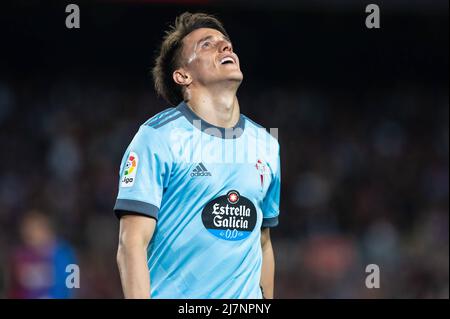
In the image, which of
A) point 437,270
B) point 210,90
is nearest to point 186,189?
point 210,90

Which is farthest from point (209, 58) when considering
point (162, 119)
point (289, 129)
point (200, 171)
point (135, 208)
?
point (289, 129)

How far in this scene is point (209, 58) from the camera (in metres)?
4.03

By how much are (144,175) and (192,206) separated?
0.92ft

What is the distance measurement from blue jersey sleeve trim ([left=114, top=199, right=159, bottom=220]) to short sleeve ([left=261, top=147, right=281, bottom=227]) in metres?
0.75

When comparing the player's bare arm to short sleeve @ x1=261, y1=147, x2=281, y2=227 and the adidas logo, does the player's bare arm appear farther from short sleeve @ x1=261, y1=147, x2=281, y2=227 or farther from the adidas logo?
short sleeve @ x1=261, y1=147, x2=281, y2=227

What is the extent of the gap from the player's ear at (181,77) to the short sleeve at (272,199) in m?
0.60

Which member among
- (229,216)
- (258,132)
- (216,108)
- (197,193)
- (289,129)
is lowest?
(229,216)

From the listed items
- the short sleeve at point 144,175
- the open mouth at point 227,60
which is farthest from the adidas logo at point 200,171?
the open mouth at point 227,60

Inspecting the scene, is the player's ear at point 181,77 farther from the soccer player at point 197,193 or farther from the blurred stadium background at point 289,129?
the blurred stadium background at point 289,129

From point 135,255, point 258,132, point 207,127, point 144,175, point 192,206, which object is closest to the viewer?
point 135,255

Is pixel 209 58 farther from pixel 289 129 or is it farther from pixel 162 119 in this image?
pixel 289 129

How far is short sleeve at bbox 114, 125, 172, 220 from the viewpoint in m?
3.59

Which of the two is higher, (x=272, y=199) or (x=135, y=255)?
(x=272, y=199)

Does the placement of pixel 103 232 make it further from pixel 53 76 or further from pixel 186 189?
pixel 186 189
